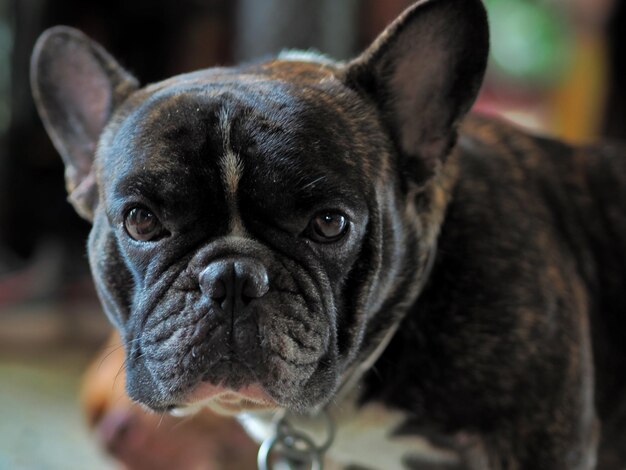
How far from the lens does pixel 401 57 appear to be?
1436mm

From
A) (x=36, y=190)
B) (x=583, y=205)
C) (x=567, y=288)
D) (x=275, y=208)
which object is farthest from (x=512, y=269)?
(x=36, y=190)

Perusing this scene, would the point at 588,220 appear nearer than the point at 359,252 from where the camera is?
No

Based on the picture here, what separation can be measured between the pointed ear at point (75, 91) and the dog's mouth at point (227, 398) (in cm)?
44

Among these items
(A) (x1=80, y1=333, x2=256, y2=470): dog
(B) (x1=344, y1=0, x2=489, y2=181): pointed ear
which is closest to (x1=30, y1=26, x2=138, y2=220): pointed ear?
(B) (x1=344, y1=0, x2=489, y2=181): pointed ear

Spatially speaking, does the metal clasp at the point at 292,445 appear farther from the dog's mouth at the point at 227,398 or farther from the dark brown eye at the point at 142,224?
the dark brown eye at the point at 142,224

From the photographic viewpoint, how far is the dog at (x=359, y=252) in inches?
48.1

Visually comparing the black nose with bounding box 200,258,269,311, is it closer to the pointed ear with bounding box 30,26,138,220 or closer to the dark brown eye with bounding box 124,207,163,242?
the dark brown eye with bounding box 124,207,163,242

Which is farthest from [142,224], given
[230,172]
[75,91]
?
[75,91]

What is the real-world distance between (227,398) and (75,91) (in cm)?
66

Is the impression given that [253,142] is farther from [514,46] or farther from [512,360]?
[514,46]

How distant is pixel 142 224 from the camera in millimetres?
1276

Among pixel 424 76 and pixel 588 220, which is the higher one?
pixel 424 76

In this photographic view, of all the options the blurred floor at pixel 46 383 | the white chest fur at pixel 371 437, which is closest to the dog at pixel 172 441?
the blurred floor at pixel 46 383

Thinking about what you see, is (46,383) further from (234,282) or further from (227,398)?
(234,282)
